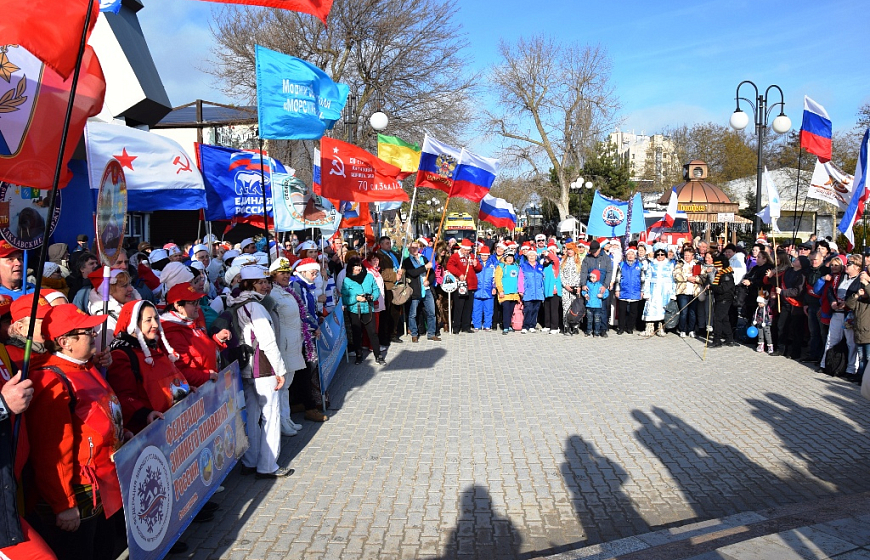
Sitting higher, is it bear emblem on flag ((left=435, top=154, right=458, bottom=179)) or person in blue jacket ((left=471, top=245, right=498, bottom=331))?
bear emblem on flag ((left=435, top=154, right=458, bottom=179))

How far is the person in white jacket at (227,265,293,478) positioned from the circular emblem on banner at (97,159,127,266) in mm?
1496

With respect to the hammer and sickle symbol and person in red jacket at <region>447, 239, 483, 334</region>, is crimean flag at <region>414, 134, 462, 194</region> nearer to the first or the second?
person in red jacket at <region>447, 239, 483, 334</region>

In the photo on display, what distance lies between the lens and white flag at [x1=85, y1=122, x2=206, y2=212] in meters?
7.78

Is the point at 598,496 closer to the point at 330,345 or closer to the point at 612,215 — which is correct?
the point at 330,345

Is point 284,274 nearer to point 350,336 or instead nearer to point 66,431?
point 66,431

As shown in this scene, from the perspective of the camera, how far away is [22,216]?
539 centimetres

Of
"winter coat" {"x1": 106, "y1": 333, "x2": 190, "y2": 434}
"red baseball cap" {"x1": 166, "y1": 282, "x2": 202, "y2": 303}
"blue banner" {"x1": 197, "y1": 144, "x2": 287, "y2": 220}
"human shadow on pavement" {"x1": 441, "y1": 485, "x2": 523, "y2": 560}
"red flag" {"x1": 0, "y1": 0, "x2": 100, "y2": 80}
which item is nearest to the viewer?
"red flag" {"x1": 0, "y1": 0, "x2": 100, "y2": 80}

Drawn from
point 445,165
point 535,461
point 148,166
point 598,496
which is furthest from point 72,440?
point 445,165

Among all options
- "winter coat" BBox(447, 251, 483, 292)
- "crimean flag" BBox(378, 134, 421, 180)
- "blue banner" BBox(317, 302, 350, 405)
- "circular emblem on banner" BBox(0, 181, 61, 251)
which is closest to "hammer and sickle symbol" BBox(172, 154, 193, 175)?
"circular emblem on banner" BBox(0, 181, 61, 251)

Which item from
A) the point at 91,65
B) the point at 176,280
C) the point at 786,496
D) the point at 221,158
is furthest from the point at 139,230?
the point at 786,496

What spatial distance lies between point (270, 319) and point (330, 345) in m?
3.09

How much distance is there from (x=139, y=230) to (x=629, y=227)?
41.3 ft

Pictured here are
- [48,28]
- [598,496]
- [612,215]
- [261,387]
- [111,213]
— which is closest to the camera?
[48,28]

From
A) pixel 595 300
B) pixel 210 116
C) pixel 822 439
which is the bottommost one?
pixel 822 439
